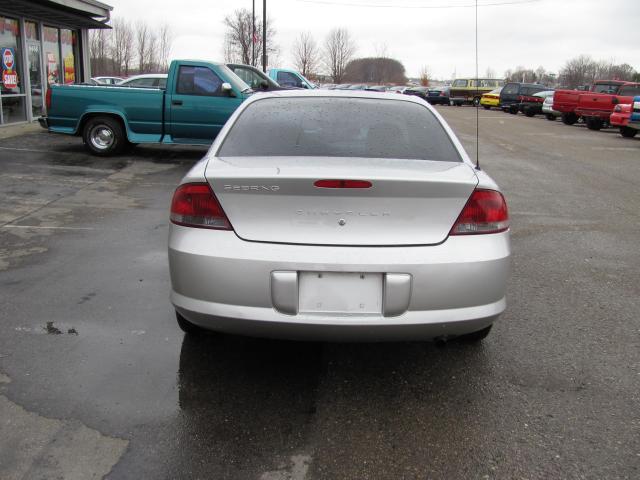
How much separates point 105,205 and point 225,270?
553cm

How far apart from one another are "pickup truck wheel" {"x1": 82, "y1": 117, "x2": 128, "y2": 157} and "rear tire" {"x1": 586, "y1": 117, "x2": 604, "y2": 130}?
17.6m

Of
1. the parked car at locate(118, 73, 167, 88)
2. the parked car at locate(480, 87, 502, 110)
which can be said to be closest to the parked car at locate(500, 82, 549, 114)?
the parked car at locate(480, 87, 502, 110)

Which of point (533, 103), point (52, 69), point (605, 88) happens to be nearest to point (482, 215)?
point (52, 69)

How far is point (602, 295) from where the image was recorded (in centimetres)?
475

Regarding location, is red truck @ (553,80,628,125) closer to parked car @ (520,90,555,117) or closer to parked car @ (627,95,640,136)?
parked car @ (520,90,555,117)

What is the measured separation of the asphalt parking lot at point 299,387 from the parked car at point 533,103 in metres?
26.4

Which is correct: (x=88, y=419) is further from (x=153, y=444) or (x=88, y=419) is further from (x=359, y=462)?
(x=359, y=462)

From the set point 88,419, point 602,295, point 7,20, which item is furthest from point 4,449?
point 7,20

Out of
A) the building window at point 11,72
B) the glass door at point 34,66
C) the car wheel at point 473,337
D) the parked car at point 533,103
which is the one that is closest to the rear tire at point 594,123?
the parked car at point 533,103

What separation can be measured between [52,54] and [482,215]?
1745cm

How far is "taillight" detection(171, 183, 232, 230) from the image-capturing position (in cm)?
295

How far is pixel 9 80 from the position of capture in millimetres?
15133

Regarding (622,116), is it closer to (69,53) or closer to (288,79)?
(288,79)

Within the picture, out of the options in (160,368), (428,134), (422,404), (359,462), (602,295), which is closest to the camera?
(359,462)
